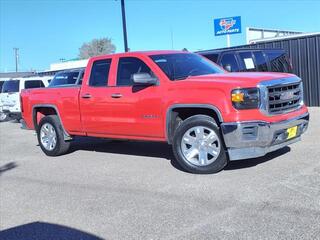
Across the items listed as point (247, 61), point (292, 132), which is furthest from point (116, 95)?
point (247, 61)

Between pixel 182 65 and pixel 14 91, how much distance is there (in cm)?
1174

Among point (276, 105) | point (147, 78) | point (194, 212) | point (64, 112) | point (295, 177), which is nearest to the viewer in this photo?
point (194, 212)

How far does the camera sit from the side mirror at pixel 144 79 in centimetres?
741

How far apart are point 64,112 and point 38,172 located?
1513 millimetres

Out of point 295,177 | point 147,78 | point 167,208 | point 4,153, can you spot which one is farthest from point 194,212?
point 4,153

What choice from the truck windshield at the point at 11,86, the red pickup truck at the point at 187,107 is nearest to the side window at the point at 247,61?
the red pickup truck at the point at 187,107

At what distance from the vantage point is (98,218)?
5391mm

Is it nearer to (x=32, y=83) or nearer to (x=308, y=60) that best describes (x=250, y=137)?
(x=308, y=60)

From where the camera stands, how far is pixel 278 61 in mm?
12578

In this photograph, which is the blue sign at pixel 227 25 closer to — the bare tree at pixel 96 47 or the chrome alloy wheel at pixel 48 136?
the chrome alloy wheel at pixel 48 136

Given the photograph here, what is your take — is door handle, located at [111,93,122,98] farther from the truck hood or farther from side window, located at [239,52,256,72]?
side window, located at [239,52,256,72]

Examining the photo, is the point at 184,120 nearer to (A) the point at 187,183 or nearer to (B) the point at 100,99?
(A) the point at 187,183

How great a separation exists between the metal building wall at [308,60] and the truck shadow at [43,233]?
522 inches

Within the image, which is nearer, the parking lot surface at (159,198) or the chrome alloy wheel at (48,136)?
the parking lot surface at (159,198)
